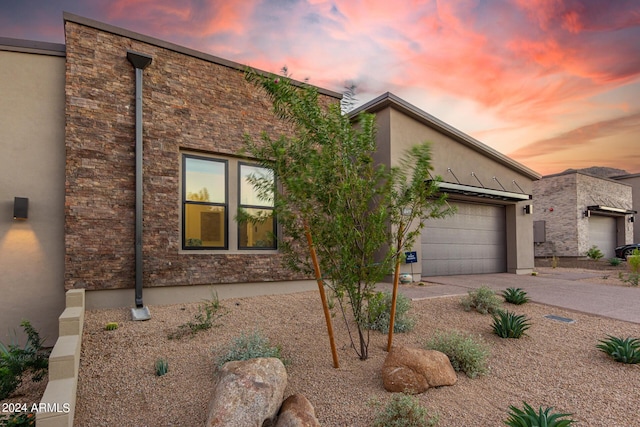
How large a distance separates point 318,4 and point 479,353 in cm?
748

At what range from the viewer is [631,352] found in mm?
3719

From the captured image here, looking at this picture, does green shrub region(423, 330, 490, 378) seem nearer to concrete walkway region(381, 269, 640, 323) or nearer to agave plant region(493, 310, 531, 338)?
agave plant region(493, 310, 531, 338)

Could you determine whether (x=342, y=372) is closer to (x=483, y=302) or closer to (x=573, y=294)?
(x=483, y=302)

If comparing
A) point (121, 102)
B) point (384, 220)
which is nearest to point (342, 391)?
point (384, 220)

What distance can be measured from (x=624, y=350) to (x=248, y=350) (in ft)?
13.9

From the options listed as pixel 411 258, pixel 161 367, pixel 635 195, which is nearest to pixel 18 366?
pixel 161 367

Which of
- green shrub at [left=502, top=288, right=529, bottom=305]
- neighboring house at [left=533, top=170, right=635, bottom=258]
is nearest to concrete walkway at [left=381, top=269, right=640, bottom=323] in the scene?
green shrub at [left=502, top=288, right=529, bottom=305]

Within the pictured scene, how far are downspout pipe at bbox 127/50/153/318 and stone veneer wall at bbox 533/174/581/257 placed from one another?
18.9 metres

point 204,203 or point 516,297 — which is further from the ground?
point 204,203

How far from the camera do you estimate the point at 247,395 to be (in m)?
2.54

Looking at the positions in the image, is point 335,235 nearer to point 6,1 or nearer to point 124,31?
point 124,31

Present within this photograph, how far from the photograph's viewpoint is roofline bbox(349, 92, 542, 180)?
8.76 metres

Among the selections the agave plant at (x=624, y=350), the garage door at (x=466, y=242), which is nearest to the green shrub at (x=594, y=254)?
the garage door at (x=466, y=242)

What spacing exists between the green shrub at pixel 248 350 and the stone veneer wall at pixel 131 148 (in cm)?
297
